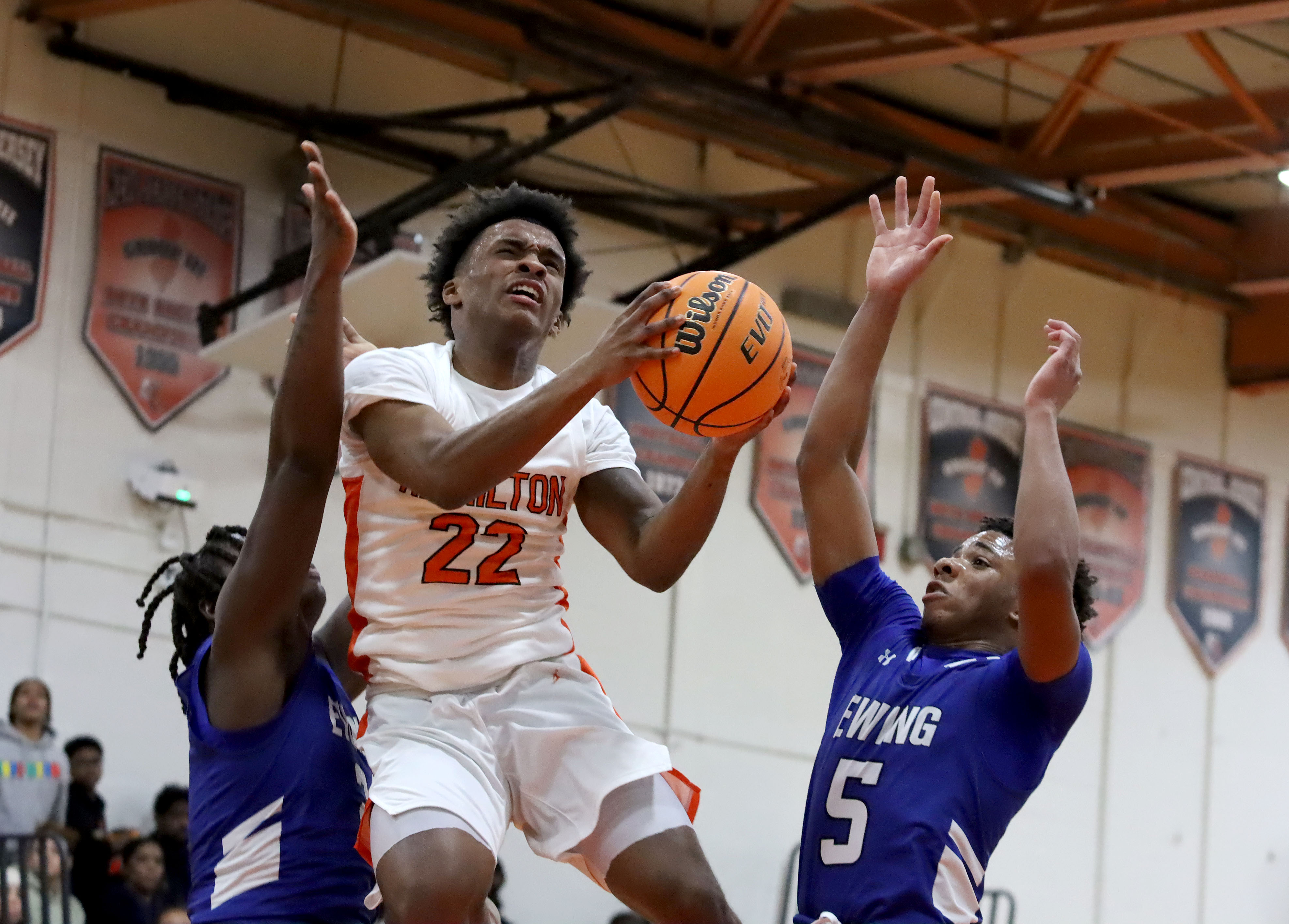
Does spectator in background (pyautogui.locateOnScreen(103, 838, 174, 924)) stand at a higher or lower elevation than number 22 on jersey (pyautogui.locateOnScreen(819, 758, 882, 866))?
lower

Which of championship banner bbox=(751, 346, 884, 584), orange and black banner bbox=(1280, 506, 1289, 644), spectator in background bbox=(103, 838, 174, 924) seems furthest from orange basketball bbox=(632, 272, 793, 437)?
orange and black banner bbox=(1280, 506, 1289, 644)

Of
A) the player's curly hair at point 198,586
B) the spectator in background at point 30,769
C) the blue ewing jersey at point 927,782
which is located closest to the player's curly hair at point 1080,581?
the blue ewing jersey at point 927,782

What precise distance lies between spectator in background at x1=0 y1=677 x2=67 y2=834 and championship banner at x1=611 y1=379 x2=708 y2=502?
4.89 meters

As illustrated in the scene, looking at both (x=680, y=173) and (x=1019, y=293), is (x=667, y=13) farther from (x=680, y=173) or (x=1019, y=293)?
(x=1019, y=293)

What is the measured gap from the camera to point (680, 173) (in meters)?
14.7

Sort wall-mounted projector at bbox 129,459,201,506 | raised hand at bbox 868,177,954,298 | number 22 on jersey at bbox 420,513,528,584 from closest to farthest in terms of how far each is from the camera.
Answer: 1. number 22 on jersey at bbox 420,513,528,584
2. raised hand at bbox 868,177,954,298
3. wall-mounted projector at bbox 129,459,201,506

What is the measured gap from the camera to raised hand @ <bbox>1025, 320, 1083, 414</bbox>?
14.7 ft

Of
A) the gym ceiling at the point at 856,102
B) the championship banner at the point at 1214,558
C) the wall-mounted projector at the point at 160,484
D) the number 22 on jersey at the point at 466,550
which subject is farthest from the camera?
the championship banner at the point at 1214,558

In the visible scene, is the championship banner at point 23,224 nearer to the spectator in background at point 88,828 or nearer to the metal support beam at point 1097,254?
the spectator in background at point 88,828

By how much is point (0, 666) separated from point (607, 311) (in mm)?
4453

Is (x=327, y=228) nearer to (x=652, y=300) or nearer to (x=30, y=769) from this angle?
(x=652, y=300)

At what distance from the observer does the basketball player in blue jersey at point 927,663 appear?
436cm

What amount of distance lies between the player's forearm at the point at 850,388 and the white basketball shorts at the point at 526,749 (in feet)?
3.30

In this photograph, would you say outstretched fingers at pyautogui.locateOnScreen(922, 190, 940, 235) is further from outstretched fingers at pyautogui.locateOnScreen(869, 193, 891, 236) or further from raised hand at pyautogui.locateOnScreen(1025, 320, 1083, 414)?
raised hand at pyautogui.locateOnScreen(1025, 320, 1083, 414)
